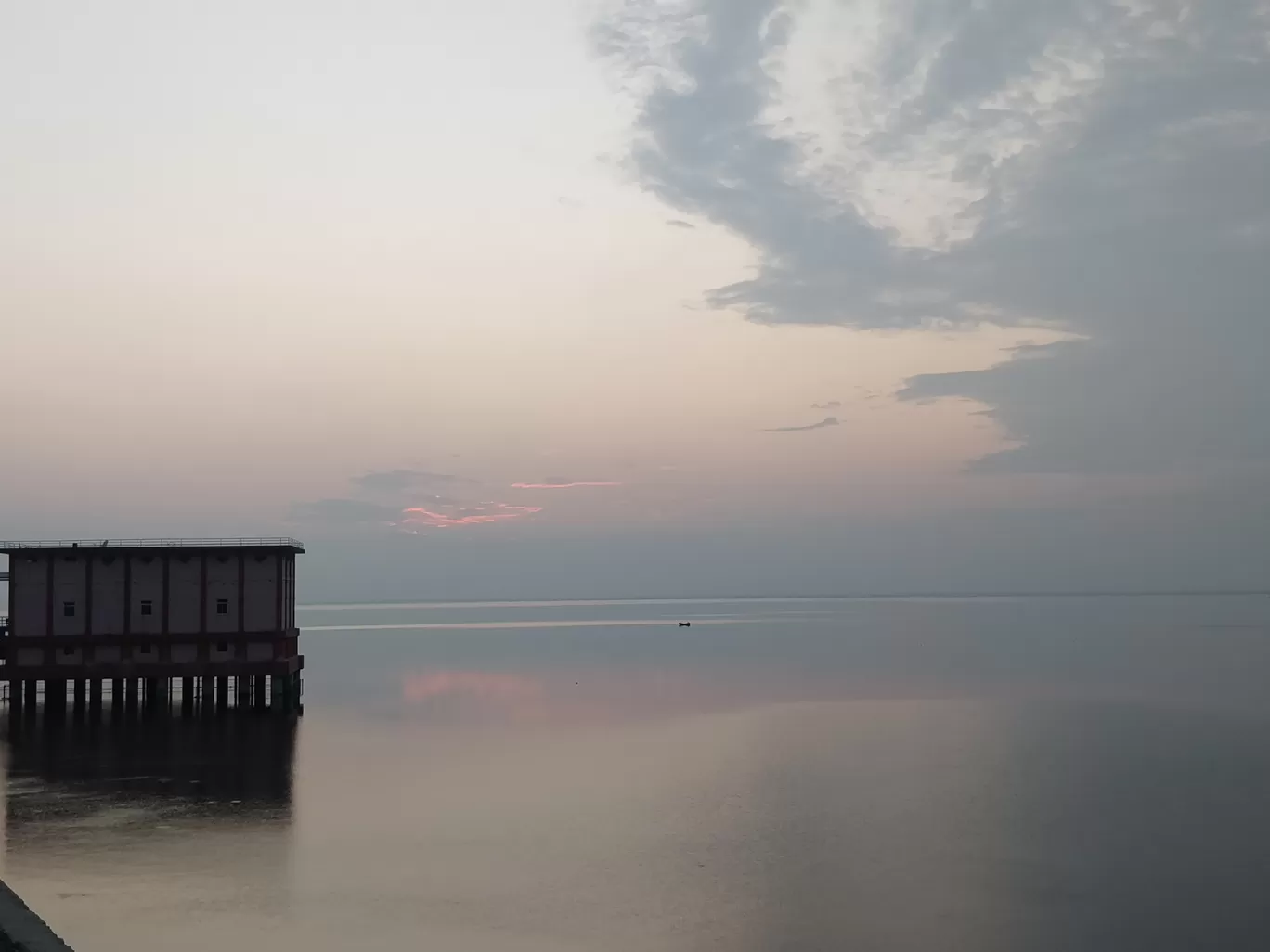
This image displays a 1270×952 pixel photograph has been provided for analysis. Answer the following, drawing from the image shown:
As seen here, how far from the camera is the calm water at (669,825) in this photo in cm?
3008

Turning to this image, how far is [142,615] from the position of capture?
234 ft

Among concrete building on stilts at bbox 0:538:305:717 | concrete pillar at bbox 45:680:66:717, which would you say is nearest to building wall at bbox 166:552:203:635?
concrete building on stilts at bbox 0:538:305:717

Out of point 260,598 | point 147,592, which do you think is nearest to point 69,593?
point 147,592

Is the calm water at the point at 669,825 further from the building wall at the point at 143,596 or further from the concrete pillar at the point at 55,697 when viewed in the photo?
the concrete pillar at the point at 55,697

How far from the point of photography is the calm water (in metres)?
30.1

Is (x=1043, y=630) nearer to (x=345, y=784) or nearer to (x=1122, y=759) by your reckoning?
(x=1122, y=759)

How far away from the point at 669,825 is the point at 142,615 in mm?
43584

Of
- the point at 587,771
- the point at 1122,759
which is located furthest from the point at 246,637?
the point at 1122,759

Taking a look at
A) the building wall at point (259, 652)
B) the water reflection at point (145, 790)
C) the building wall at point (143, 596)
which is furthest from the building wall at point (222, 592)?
the water reflection at point (145, 790)

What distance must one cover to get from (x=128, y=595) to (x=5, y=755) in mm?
15536

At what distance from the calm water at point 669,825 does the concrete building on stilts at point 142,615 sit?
4.90 m

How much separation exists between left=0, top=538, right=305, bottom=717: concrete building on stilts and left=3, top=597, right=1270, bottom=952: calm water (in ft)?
16.1

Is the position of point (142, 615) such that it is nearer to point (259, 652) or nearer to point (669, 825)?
point (259, 652)

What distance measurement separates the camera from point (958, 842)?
38.4 m
